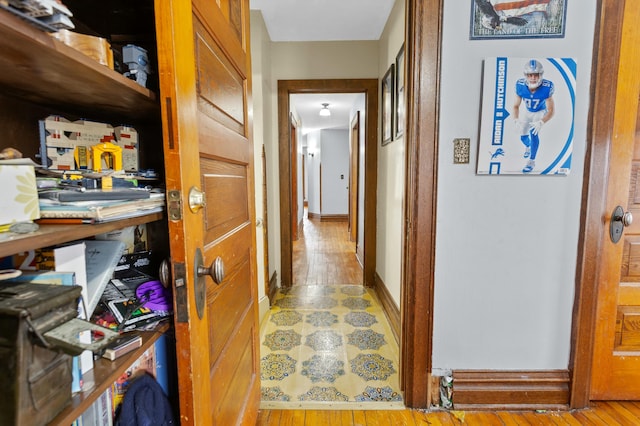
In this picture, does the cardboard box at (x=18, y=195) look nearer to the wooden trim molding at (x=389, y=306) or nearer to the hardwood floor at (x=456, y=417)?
the hardwood floor at (x=456, y=417)

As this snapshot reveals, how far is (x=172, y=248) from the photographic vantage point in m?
0.68

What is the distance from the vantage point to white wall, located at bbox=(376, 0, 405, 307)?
2149mm

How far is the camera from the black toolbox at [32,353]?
16.8 inches

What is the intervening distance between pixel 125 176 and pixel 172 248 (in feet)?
0.74

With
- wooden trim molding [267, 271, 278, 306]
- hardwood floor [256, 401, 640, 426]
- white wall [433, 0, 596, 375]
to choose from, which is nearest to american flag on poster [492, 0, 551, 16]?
white wall [433, 0, 596, 375]

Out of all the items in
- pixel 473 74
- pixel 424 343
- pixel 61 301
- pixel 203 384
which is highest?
A: pixel 473 74

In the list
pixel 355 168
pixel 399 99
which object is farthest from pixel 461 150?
pixel 355 168

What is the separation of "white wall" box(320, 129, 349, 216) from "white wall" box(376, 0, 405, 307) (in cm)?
487

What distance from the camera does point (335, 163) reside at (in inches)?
306

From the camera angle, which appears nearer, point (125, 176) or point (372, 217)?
point (125, 176)

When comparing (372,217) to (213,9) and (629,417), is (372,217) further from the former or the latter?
(213,9)

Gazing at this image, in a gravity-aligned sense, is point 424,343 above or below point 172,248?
below

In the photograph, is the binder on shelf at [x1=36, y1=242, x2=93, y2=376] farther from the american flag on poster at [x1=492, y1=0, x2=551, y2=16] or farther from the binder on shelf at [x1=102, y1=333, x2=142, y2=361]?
the american flag on poster at [x1=492, y1=0, x2=551, y2=16]

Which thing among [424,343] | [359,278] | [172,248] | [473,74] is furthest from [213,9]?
[359,278]
